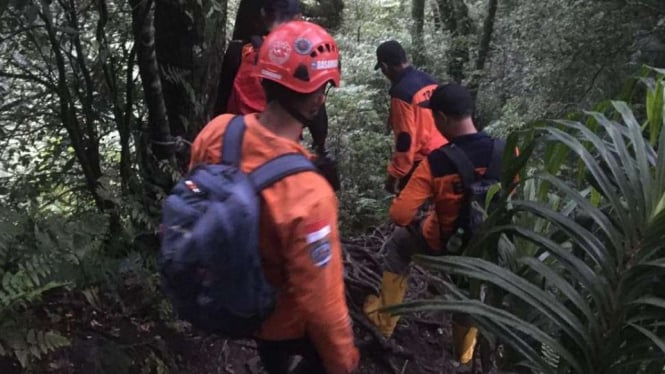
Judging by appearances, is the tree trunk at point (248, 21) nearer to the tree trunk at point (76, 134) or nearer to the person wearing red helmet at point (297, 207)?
the tree trunk at point (76, 134)

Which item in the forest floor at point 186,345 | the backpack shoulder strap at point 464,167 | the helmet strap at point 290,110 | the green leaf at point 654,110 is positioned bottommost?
the forest floor at point 186,345

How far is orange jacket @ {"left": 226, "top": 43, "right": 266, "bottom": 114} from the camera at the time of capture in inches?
182

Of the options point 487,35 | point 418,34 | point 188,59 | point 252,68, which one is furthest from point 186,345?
point 418,34

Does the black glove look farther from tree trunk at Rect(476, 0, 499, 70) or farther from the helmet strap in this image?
tree trunk at Rect(476, 0, 499, 70)

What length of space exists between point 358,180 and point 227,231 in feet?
24.4

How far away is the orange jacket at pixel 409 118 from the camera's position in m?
5.61

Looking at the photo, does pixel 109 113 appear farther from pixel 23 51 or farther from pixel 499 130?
pixel 499 130

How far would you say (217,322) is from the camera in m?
2.51

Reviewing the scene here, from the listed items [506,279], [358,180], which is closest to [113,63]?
[506,279]

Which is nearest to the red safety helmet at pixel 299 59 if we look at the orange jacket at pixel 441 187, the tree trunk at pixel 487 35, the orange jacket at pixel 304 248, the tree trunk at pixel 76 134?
the orange jacket at pixel 304 248

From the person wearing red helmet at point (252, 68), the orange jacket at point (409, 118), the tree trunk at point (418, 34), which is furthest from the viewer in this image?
the tree trunk at point (418, 34)

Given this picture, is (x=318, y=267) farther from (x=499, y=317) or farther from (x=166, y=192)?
(x=166, y=192)

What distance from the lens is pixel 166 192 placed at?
16.0ft

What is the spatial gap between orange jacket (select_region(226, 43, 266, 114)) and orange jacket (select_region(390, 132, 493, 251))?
1096 millimetres
